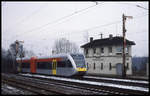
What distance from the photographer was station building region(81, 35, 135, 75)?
36656 millimetres

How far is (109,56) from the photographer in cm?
3819

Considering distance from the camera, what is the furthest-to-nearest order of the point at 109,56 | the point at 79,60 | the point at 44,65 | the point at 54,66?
the point at 109,56, the point at 44,65, the point at 54,66, the point at 79,60

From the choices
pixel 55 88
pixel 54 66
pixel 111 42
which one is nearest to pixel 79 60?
pixel 54 66

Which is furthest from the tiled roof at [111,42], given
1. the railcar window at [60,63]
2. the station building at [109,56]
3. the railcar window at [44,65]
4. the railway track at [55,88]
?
the railway track at [55,88]

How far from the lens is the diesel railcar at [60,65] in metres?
22.7

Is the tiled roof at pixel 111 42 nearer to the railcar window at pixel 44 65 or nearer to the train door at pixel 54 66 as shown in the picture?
the railcar window at pixel 44 65

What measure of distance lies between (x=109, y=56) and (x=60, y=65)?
51.3ft

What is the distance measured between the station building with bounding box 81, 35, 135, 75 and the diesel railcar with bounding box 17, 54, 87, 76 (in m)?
12.7

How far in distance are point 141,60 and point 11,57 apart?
21.7 m

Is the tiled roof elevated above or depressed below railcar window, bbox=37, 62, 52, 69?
above

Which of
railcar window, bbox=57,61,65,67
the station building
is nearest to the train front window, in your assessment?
railcar window, bbox=57,61,65,67

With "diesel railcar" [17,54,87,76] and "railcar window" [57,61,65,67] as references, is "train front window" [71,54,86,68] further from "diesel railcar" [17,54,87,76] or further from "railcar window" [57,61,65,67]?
"railcar window" [57,61,65,67]

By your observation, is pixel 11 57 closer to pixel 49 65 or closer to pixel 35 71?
pixel 35 71

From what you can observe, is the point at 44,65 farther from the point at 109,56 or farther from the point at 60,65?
the point at 109,56
